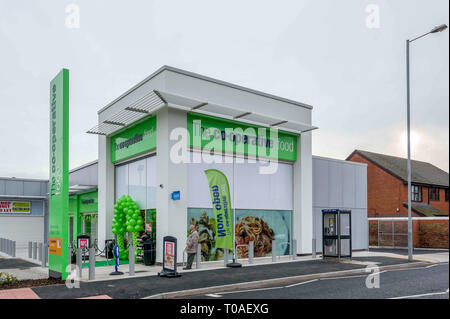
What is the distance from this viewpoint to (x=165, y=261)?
13641 mm

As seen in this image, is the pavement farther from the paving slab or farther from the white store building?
the white store building

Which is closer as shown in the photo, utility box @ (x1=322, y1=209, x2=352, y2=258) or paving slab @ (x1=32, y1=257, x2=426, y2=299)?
paving slab @ (x1=32, y1=257, x2=426, y2=299)

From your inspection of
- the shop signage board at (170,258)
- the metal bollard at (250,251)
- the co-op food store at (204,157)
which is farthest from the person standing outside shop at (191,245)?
the metal bollard at (250,251)

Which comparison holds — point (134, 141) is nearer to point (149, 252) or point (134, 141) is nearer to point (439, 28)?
point (149, 252)

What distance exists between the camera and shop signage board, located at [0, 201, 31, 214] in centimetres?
3285

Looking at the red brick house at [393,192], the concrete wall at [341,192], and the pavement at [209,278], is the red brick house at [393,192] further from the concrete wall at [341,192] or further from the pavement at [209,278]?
the pavement at [209,278]

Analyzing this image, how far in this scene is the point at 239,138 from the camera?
18.9m

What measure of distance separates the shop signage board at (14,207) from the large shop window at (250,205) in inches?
876

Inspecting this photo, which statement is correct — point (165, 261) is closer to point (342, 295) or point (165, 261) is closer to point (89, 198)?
point (342, 295)

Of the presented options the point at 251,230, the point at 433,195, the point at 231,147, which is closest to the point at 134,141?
the point at 231,147

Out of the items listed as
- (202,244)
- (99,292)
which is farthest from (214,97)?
(99,292)

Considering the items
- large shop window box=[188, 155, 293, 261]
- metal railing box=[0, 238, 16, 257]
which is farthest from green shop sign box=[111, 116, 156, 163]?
metal railing box=[0, 238, 16, 257]

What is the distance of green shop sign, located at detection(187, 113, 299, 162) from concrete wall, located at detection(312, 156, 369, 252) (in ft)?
7.89

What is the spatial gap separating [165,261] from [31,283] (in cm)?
395
